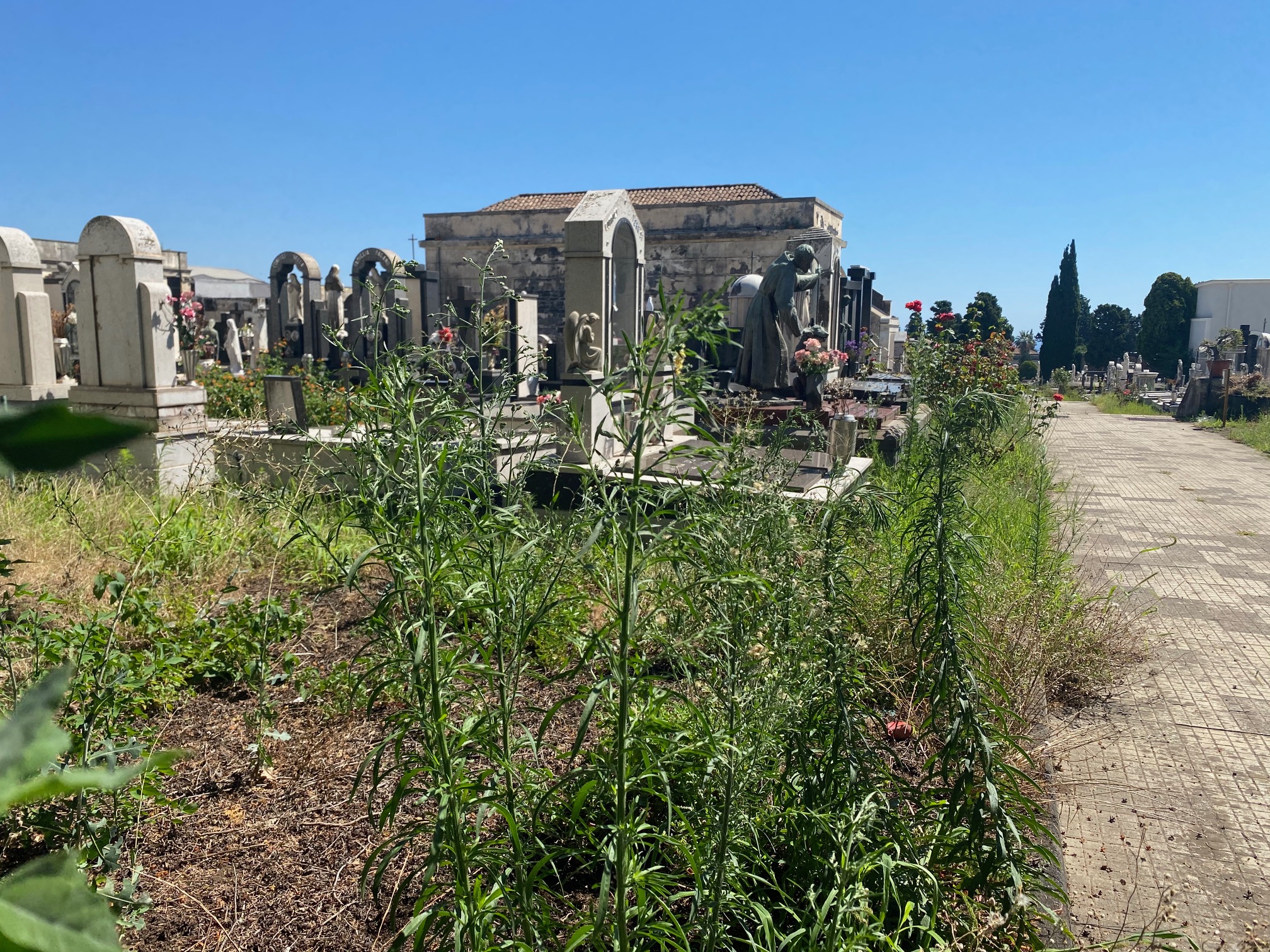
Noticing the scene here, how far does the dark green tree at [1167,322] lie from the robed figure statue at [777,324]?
37166 mm

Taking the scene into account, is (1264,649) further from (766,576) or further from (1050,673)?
(766,576)

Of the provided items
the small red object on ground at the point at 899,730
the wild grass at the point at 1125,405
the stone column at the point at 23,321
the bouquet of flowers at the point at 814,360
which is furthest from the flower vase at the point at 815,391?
the wild grass at the point at 1125,405

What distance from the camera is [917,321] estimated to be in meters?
9.84

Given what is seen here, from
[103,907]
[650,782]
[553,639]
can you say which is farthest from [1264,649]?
[103,907]

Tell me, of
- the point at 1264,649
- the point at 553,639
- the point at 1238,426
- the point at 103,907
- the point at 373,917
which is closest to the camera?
the point at 103,907

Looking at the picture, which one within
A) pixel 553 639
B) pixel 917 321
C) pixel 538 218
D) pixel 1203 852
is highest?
pixel 538 218

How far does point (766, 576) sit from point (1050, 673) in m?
2.74

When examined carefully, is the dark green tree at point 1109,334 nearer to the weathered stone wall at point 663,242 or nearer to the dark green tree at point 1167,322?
the dark green tree at point 1167,322

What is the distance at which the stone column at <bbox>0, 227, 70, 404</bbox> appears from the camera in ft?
27.6

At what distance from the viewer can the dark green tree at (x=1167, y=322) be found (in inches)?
1656

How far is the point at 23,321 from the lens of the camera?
8.41 m

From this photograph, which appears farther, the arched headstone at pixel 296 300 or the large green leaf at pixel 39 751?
the arched headstone at pixel 296 300

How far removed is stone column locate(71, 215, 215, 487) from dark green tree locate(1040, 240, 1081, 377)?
44.3m

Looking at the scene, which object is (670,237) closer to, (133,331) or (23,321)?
(23,321)
